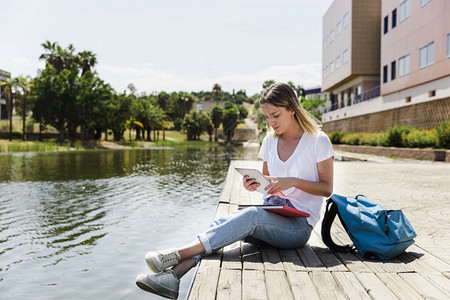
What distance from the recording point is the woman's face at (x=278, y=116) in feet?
11.6

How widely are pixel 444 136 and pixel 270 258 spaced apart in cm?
1622

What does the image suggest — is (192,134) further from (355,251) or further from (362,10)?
(355,251)

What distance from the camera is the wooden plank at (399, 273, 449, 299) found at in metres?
2.62

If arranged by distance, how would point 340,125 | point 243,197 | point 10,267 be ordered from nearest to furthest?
1. point 10,267
2. point 243,197
3. point 340,125

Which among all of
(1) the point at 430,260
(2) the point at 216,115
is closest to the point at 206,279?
(1) the point at 430,260

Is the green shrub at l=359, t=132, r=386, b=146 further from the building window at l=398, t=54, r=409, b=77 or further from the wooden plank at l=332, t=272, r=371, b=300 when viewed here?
the wooden plank at l=332, t=272, r=371, b=300

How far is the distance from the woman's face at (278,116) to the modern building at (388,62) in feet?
59.7

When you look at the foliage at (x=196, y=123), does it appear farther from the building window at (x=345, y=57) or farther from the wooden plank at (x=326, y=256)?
the wooden plank at (x=326, y=256)

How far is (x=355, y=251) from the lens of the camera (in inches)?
144

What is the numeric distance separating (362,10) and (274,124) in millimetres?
35902

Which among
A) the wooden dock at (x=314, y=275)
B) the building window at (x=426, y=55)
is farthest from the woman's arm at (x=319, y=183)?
the building window at (x=426, y=55)

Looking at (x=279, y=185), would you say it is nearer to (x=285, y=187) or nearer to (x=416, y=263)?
(x=285, y=187)

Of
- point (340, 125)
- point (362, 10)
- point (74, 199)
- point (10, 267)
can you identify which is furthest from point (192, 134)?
point (10, 267)

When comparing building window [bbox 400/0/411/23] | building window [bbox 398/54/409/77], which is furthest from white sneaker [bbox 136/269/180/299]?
building window [bbox 400/0/411/23]
